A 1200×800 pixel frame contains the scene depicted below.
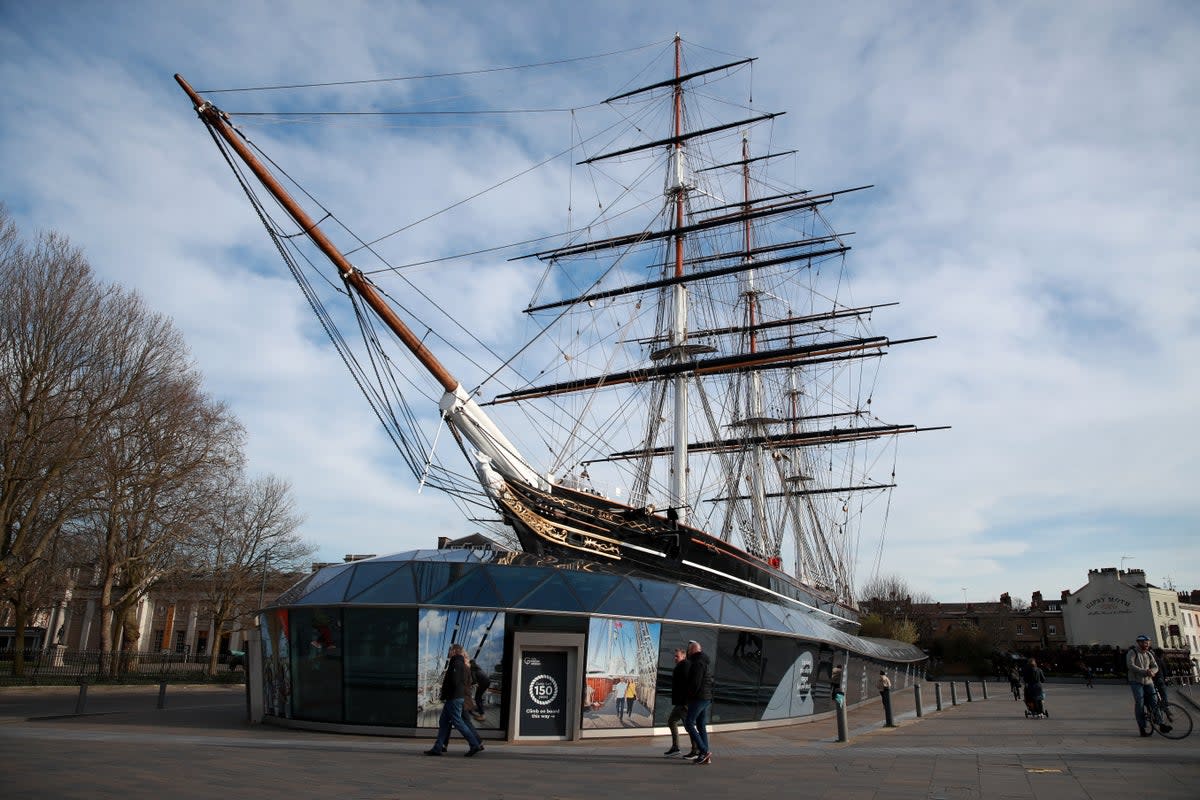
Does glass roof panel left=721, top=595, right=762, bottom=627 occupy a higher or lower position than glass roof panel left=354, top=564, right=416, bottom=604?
lower

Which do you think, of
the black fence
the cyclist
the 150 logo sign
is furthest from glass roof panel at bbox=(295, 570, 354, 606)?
the black fence

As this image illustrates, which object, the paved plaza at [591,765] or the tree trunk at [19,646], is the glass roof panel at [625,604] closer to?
the paved plaza at [591,765]

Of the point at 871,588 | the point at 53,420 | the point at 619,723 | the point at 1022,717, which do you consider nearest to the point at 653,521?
the point at 619,723

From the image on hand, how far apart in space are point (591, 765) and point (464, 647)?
352 centimetres

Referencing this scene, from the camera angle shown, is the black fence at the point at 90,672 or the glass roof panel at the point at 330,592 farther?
the black fence at the point at 90,672

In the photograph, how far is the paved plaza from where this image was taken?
23.3 feet

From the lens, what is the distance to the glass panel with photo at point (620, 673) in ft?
40.7

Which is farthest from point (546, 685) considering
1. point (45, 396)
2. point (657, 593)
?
point (45, 396)

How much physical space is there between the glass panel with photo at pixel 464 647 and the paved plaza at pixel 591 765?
534mm

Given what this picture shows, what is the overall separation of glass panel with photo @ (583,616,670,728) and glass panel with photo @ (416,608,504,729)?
147 cm

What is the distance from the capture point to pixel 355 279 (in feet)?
54.4

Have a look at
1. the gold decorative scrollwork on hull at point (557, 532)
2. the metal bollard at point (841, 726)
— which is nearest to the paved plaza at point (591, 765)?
the metal bollard at point (841, 726)

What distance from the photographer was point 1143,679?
10914 millimetres

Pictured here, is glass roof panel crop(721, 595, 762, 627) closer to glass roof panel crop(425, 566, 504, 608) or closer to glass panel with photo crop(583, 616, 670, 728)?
glass panel with photo crop(583, 616, 670, 728)
